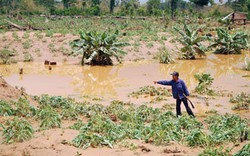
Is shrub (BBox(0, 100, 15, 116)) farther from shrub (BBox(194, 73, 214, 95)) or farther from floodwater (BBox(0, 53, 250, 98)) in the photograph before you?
shrub (BBox(194, 73, 214, 95))

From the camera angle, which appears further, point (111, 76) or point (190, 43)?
point (190, 43)

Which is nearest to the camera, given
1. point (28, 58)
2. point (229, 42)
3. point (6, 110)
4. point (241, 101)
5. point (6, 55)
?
point (6, 110)

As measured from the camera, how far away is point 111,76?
1744cm

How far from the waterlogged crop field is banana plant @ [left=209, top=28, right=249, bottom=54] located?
6 centimetres

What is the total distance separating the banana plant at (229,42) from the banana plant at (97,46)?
767 centimetres

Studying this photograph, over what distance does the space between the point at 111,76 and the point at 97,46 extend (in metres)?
2.94

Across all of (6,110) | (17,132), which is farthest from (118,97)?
(17,132)

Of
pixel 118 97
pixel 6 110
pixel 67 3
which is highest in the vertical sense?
pixel 67 3

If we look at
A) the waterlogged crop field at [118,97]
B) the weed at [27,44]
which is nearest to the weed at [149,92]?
the waterlogged crop field at [118,97]

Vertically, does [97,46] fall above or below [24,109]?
above

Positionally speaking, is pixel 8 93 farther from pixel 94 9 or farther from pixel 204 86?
pixel 94 9

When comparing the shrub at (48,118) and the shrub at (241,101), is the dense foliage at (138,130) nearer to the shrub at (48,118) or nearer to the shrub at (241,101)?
the shrub at (48,118)

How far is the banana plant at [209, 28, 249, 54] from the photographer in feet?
81.6

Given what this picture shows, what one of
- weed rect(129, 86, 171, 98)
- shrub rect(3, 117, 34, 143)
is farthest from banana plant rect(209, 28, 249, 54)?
shrub rect(3, 117, 34, 143)
